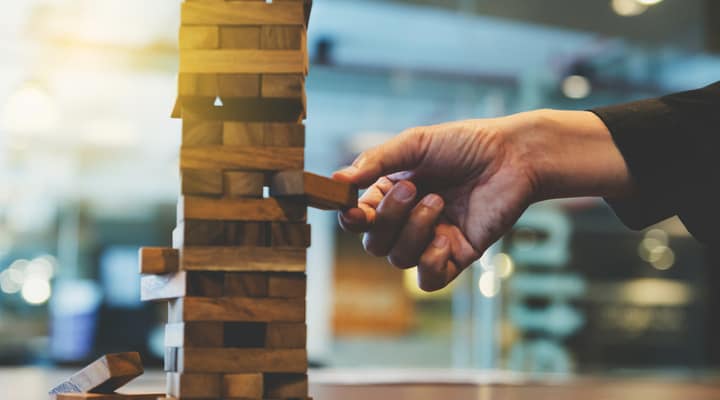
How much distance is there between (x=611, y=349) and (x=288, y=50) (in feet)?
20.5

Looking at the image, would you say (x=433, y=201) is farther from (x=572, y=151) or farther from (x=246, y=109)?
(x=246, y=109)

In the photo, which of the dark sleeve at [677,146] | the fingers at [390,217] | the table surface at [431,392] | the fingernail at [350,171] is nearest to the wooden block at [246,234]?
the fingernail at [350,171]

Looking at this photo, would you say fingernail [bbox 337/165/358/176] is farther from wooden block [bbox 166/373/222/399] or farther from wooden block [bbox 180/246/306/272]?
wooden block [bbox 166/373/222/399]

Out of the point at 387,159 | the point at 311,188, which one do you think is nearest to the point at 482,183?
the point at 387,159

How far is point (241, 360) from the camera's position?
85cm

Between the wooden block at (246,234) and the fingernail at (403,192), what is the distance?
0.34m

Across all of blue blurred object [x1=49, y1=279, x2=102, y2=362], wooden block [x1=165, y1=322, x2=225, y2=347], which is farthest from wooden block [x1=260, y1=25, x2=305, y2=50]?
blue blurred object [x1=49, y1=279, x2=102, y2=362]

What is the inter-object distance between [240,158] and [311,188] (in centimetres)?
8

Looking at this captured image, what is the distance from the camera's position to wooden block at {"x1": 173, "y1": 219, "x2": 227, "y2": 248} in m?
0.86

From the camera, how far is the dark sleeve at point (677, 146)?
1233 mm

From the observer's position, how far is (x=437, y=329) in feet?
33.5

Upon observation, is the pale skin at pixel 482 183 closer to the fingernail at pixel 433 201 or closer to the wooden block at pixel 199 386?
the fingernail at pixel 433 201

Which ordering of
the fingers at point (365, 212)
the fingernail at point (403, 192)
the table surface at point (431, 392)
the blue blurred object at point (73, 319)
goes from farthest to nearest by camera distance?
the blue blurred object at point (73, 319), the table surface at point (431, 392), the fingernail at point (403, 192), the fingers at point (365, 212)

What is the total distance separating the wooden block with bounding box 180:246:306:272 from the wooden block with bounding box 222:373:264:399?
112mm
